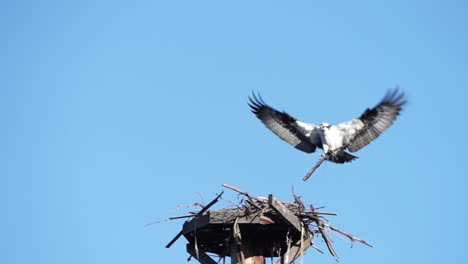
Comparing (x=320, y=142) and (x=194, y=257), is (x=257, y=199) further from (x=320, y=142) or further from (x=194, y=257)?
(x=320, y=142)

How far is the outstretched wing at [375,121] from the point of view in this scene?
12.1 metres

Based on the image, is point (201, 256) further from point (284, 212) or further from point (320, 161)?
point (320, 161)

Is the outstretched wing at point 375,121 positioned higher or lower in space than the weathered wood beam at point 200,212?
higher

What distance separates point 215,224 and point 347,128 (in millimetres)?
4613

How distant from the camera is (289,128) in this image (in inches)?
518

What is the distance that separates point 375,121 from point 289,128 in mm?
1572

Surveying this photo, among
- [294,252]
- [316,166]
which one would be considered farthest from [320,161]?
[294,252]

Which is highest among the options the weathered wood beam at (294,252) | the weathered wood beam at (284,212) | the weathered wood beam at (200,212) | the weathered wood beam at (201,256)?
the weathered wood beam at (200,212)

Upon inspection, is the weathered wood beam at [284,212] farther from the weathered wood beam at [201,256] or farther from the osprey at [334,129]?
the osprey at [334,129]

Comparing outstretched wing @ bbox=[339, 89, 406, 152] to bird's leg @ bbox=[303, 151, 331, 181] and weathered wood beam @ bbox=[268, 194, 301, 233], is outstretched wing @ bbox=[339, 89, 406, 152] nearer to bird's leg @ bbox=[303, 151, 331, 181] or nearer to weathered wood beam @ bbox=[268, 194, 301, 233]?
bird's leg @ bbox=[303, 151, 331, 181]

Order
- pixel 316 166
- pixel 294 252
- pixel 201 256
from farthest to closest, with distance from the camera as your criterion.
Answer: pixel 316 166, pixel 201 256, pixel 294 252

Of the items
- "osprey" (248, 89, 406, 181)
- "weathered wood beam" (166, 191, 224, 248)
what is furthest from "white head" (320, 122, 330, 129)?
"weathered wood beam" (166, 191, 224, 248)

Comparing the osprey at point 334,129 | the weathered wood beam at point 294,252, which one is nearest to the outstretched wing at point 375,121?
the osprey at point 334,129

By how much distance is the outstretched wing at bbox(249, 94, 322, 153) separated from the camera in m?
13.0
